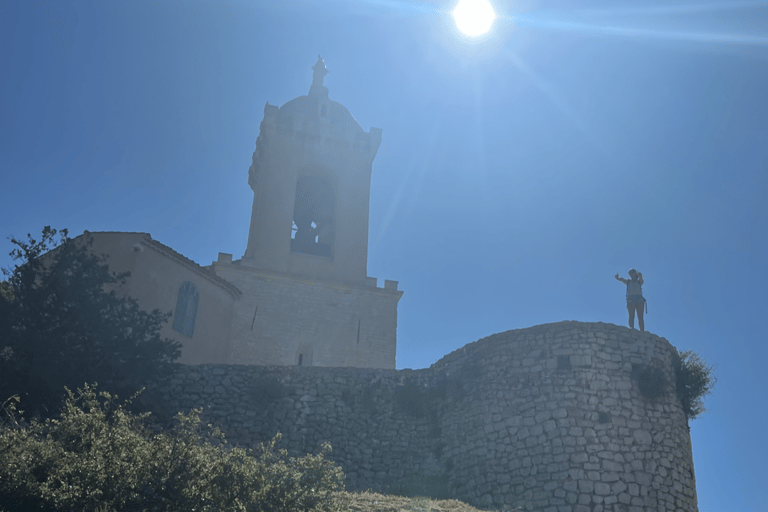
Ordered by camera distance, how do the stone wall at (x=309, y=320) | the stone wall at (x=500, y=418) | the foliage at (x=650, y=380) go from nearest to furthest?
1. the stone wall at (x=500, y=418)
2. the foliage at (x=650, y=380)
3. the stone wall at (x=309, y=320)

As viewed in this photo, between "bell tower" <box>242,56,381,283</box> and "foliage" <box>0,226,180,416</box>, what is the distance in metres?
10.3

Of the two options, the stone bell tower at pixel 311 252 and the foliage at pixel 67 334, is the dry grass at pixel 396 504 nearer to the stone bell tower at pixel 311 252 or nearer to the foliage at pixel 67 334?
the foliage at pixel 67 334

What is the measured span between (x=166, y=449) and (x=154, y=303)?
31.9 ft

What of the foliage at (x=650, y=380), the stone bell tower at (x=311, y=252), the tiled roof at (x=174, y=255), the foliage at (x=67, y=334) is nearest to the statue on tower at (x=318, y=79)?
the stone bell tower at (x=311, y=252)

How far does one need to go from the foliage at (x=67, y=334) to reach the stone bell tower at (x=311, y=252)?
24.9 feet

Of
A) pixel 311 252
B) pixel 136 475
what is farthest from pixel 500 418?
pixel 311 252

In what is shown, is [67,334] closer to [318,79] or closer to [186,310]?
[186,310]

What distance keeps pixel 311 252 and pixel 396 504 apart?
16007 mm

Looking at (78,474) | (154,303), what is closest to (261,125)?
(154,303)

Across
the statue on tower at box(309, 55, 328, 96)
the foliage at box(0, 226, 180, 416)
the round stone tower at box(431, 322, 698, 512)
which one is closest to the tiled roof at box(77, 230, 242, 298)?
the foliage at box(0, 226, 180, 416)

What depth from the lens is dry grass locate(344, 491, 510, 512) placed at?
11.2 meters

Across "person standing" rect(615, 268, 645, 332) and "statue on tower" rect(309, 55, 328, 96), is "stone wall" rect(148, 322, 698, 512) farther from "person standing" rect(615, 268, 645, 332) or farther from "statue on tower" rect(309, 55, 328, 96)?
"statue on tower" rect(309, 55, 328, 96)

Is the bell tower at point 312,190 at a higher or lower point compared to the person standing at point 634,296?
higher

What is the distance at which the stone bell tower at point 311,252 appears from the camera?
78.2ft
